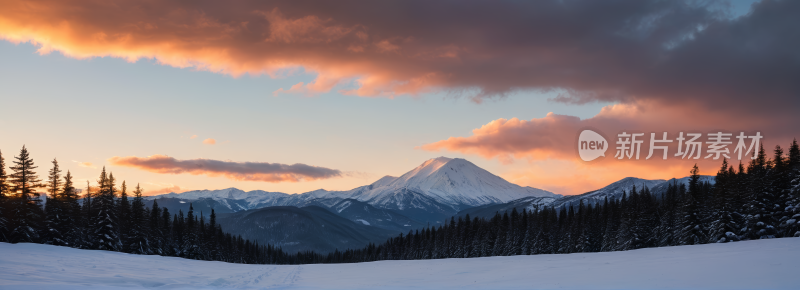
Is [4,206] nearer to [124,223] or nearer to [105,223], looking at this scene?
[105,223]

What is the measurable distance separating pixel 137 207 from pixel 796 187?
9099 cm

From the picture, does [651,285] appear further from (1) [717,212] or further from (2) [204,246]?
(2) [204,246]

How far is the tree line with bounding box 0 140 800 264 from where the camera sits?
52.0 metres

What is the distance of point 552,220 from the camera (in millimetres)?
97625

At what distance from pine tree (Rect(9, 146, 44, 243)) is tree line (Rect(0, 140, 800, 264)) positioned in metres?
0.10

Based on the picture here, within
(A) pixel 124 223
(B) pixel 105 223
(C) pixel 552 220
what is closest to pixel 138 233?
(A) pixel 124 223

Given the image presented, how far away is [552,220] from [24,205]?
91.2 metres

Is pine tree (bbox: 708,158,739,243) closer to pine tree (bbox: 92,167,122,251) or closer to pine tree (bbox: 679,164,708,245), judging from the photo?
pine tree (bbox: 679,164,708,245)

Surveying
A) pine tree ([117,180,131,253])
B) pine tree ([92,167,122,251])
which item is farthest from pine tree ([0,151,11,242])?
pine tree ([117,180,131,253])

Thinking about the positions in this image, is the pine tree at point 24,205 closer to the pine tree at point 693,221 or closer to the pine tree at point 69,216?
the pine tree at point 69,216

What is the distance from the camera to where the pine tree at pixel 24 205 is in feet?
167

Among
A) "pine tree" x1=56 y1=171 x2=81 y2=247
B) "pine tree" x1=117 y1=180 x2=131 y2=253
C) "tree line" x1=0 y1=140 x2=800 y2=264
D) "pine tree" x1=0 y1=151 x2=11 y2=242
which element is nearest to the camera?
"pine tree" x1=0 y1=151 x2=11 y2=242

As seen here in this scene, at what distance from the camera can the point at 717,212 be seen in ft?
189

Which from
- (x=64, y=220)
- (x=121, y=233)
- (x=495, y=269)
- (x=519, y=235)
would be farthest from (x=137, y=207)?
(x=519, y=235)
